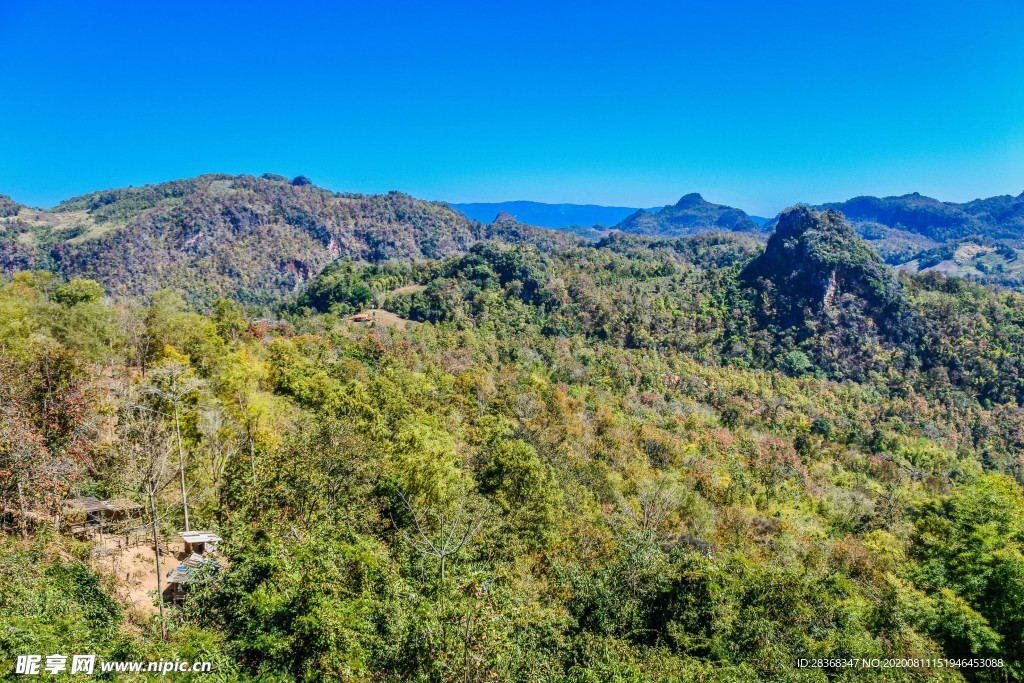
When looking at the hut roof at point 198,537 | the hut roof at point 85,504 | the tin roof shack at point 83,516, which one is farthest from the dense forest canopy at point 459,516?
the hut roof at point 198,537

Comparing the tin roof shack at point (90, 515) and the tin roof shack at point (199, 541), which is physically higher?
the tin roof shack at point (90, 515)

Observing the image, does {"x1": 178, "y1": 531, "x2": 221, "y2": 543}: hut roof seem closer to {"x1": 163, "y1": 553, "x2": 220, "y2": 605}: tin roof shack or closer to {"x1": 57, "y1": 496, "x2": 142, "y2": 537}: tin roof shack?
{"x1": 163, "y1": 553, "x2": 220, "y2": 605}: tin roof shack

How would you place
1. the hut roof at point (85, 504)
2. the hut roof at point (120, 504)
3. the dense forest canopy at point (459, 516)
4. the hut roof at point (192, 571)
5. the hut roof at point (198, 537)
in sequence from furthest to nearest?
the hut roof at point (120, 504) → the hut roof at point (198, 537) → the hut roof at point (85, 504) → the hut roof at point (192, 571) → the dense forest canopy at point (459, 516)

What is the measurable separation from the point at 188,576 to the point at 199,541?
4.42 m

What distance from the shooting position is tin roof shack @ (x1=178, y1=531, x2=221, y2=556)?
1812 centimetres

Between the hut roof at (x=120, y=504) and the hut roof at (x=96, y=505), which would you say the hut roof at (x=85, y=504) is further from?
the hut roof at (x=120, y=504)

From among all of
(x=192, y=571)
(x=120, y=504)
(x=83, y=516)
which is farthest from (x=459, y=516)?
(x=83, y=516)

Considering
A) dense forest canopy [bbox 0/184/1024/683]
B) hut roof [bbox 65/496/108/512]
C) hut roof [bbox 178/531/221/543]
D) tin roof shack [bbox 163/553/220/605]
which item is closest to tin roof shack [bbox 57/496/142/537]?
hut roof [bbox 65/496/108/512]

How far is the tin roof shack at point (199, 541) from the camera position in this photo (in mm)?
18125

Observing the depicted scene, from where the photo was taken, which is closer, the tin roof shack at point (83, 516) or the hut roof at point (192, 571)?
the hut roof at point (192, 571)

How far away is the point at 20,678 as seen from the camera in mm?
9297

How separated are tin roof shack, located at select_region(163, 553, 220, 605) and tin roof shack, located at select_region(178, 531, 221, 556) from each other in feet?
1.34

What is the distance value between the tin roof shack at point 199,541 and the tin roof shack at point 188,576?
408 millimetres

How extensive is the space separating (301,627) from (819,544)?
38.4 meters
